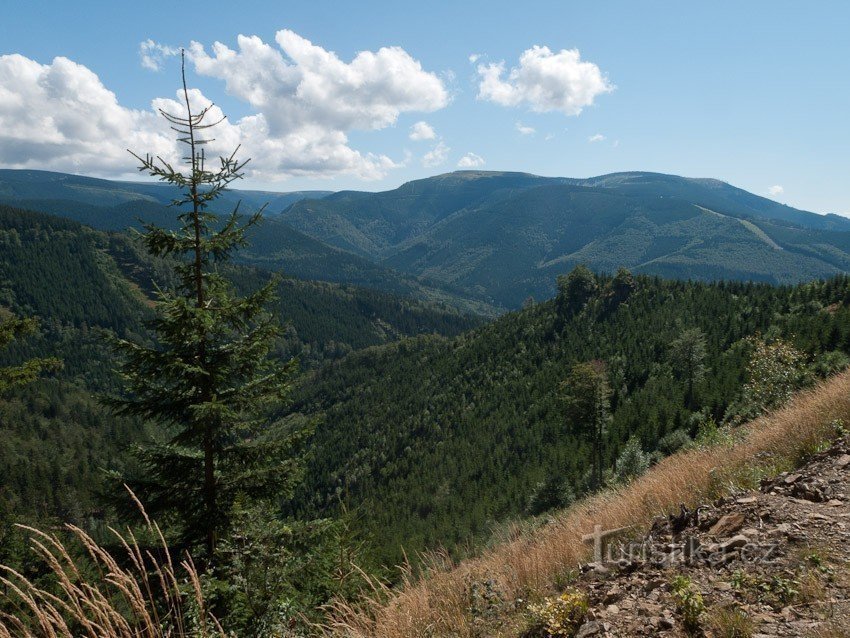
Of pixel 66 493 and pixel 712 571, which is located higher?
pixel 712 571

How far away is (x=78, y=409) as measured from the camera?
594 ft

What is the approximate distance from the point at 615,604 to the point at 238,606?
4681 mm

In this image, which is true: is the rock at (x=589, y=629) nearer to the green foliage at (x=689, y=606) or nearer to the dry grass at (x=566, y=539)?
the green foliage at (x=689, y=606)

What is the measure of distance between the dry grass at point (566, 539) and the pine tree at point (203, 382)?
202 inches

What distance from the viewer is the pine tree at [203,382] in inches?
373

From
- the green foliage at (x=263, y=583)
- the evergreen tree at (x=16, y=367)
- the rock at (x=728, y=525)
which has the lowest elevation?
the green foliage at (x=263, y=583)

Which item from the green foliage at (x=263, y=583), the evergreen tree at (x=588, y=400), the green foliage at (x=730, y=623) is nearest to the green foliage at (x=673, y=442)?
the evergreen tree at (x=588, y=400)

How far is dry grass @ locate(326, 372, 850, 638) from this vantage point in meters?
4.81

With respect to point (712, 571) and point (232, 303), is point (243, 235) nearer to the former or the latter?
point (232, 303)

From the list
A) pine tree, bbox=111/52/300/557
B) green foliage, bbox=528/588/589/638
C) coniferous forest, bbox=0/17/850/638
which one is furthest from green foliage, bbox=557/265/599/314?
green foliage, bbox=528/588/589/638

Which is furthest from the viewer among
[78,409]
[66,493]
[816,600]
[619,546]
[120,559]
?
[78,409]

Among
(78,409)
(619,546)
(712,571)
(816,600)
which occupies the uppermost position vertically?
(816,600)

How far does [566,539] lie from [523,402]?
109m

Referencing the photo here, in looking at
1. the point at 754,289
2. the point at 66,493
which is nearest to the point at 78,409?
the point at 66,493
